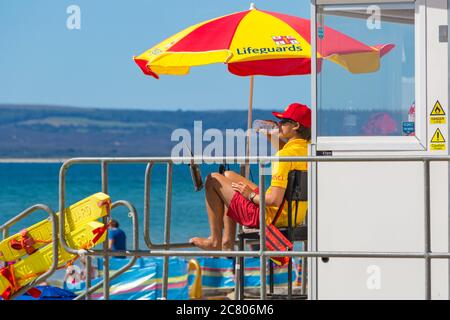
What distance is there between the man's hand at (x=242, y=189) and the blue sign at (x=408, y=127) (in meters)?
1.36

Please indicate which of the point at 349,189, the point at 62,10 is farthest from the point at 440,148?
the point at 62,10

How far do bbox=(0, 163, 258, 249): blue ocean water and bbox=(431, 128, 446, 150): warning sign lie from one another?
4199 cm

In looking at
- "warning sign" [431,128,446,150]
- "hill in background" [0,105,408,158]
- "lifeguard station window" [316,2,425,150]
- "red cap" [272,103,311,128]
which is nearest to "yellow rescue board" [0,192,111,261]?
"lifeguard station window" [316,2,425,150]

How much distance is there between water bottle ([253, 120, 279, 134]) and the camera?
30.8 feet

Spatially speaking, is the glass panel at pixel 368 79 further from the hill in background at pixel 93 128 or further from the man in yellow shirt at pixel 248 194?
the hill in background at pixel 93 128

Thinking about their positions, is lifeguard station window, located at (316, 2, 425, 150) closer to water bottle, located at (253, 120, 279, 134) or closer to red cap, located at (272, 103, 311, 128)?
red cap, located at (272, 103, 311, 128)

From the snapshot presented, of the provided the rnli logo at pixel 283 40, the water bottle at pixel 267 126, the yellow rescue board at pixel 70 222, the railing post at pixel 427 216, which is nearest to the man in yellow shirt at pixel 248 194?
the water bottle at pixel 267 126

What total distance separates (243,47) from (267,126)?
1503mm

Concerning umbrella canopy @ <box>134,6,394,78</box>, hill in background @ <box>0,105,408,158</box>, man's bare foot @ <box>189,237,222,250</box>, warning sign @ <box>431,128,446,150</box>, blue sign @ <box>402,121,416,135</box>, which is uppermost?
hill in background @ <box>0,105,408,158</box>

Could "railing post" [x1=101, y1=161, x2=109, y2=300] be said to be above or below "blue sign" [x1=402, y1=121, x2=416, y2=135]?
below

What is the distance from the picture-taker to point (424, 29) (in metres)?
8.02
